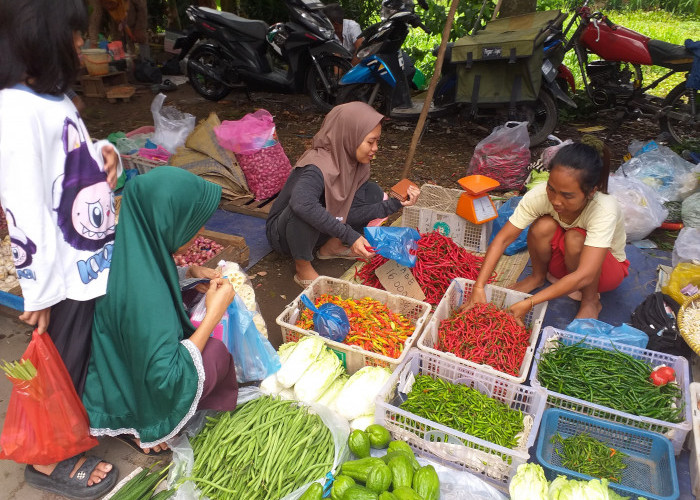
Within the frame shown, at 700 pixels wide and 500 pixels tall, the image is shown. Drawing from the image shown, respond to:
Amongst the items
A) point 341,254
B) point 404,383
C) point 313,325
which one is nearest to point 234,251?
point 341,254

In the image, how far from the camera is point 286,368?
2359 mm

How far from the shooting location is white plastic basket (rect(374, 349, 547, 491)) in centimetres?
197

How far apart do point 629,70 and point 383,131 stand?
9.61ft

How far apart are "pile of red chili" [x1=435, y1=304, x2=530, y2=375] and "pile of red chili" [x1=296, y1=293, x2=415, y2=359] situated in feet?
0.72

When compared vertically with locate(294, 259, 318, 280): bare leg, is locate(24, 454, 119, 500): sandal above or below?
above

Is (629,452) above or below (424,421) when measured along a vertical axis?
below

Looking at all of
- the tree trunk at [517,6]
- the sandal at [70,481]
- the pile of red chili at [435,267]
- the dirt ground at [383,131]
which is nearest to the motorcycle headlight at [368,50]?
the dirt ground at [383,131]

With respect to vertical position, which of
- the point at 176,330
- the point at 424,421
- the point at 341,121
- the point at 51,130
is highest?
the point at 51,130

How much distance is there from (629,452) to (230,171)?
3514 mm

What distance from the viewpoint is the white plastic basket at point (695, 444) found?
200 cm

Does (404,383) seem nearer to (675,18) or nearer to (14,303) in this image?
(14,303)

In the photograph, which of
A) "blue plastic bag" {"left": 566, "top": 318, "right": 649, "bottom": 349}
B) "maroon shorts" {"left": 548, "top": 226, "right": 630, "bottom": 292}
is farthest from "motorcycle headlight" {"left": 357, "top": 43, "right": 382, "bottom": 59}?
"blue plastic bag" {"left": 566, "top": 318, "right": 649, "bottom": 349}

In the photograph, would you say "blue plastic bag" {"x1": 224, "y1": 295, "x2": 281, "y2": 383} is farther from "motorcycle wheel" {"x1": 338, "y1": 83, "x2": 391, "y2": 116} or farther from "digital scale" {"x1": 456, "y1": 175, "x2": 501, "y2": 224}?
"motorcycle wheel" {"x1": 338, "y1": 83, "x2": 391, "y2": 116}

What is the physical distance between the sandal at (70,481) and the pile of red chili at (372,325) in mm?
1130
